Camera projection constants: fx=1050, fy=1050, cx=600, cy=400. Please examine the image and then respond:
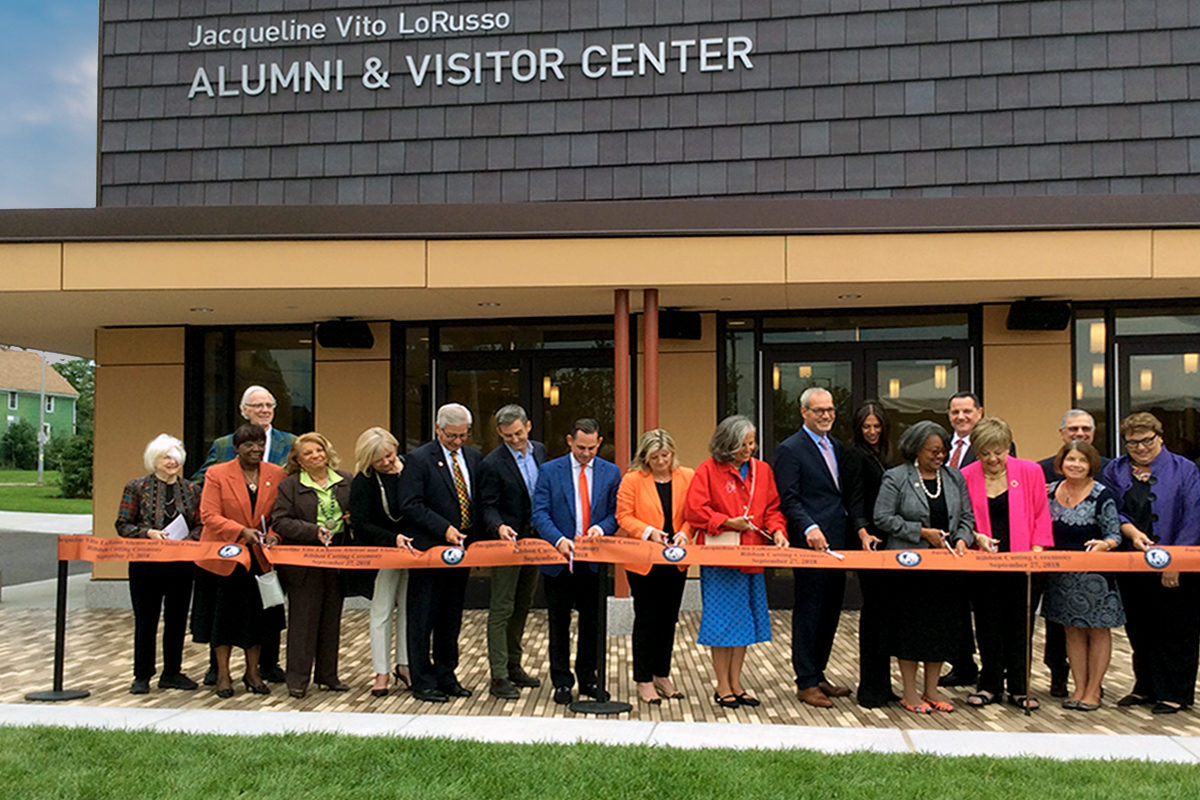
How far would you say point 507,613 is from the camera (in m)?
6.27

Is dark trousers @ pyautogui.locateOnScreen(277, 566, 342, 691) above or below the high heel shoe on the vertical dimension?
above

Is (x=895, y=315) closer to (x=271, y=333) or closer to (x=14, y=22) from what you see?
(x=271, y=333)

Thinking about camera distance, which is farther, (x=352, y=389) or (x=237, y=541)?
(x=352, y=389)

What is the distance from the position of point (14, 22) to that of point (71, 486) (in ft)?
248

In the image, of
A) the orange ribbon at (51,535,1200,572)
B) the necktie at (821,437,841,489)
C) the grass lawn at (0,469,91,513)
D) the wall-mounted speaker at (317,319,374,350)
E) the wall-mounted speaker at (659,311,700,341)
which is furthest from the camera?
the grass lawn at (0,469,91,513)

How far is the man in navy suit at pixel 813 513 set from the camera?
5.87 metres

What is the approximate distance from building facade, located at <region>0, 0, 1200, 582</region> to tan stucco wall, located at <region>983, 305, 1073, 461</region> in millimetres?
26

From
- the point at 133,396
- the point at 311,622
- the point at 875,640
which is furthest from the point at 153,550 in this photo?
the point at 133,396

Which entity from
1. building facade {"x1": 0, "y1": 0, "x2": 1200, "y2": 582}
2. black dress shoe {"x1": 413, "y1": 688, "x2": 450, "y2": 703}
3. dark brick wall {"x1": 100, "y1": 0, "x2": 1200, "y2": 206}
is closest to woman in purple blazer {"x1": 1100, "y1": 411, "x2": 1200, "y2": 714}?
building facade {"x1": 0, "y1": 0, "x2": 1200, "y2": 582}

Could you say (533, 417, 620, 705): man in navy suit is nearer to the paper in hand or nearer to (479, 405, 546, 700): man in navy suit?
(479, 405, 546, 700): man in navy suit

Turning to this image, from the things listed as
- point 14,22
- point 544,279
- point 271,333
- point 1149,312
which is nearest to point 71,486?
point 271,333

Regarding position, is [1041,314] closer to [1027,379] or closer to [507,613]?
[1027,379]

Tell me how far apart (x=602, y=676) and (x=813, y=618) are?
48.9 inches

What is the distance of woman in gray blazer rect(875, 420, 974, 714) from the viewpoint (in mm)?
5594
